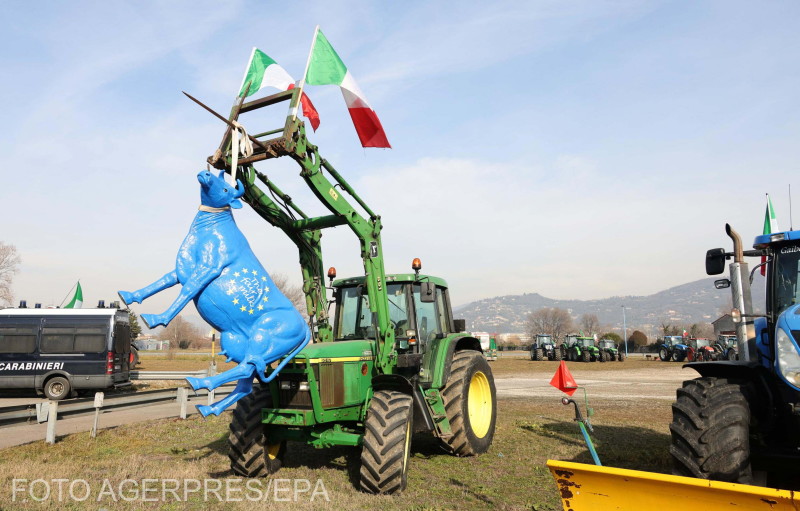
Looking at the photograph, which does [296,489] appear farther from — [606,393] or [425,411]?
[606,393]

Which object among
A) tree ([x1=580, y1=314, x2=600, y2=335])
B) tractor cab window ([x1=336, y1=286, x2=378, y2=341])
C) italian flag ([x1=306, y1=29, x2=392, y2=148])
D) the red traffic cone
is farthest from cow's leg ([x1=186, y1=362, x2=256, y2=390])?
tree ([x1=580, y1=314, x2=600, y2=335])

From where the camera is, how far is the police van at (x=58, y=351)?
15.2 m

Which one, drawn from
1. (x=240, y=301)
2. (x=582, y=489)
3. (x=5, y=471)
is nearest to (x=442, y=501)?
(x=582, y=489)

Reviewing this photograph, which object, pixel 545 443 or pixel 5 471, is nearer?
pixel 5 471

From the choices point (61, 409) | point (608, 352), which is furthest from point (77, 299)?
point (608, 352)

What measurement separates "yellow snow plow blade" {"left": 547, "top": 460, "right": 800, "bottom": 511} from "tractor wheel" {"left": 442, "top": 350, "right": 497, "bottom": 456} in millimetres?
3130

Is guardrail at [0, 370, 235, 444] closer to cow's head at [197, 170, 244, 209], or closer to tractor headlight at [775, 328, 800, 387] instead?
cow's head at [197, 170, 244, 209]

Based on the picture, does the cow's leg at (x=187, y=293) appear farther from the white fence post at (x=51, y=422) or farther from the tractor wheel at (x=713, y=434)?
the white fence post at (x=51, y=422)

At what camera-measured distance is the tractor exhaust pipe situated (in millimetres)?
5492

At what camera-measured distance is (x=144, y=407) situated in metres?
14.0

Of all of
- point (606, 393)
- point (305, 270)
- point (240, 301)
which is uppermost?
point (305, 270)

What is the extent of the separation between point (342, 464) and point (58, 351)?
39.7ft

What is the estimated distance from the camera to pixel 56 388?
15.3 meters

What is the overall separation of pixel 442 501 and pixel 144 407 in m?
10.9
